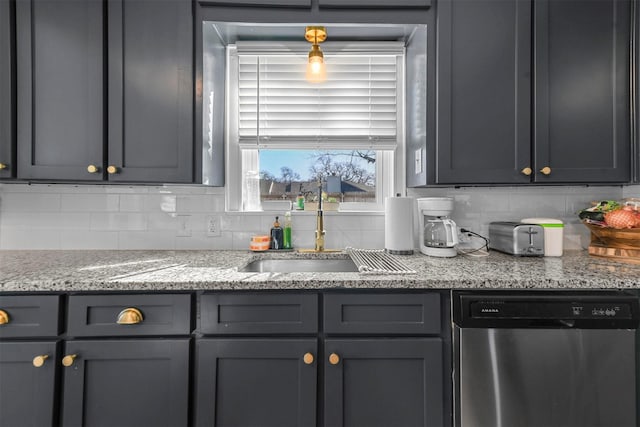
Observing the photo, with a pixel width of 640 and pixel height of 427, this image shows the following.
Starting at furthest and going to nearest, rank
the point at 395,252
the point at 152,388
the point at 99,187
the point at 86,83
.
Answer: the point at 99,187 → the point at 395,252 → the point at 86,83 → the point at 152,388

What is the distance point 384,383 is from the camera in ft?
3.78

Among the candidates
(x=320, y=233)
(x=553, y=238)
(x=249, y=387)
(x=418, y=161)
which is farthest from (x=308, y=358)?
(x=553, y=238)

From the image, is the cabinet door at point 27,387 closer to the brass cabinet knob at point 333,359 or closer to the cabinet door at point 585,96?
the brass cabinet knob at point 333,359

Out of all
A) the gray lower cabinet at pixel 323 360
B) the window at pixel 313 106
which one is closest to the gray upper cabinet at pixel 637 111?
the window at pixel 313 106

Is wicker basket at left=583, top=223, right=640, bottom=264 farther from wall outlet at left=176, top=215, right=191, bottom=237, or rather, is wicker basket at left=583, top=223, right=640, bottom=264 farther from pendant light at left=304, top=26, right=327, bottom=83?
wall outlet at left=176, top=215, right=191, bottom=237

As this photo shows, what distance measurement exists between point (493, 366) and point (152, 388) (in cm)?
127

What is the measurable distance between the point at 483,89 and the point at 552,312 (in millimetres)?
1082

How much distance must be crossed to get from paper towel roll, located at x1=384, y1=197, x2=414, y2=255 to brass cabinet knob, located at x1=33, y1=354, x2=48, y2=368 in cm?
157

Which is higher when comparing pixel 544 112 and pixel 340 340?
pixel 544 112

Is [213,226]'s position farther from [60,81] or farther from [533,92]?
[533,92]

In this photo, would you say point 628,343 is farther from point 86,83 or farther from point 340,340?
point 86,83

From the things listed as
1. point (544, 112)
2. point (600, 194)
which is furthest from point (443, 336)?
point (600, 194)

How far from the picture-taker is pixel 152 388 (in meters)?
1.14

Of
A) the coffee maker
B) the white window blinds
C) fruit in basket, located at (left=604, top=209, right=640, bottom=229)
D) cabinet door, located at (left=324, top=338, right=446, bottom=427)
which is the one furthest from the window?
fruit in basket, located at (left=604, top=209, right=640, bottom=229)
